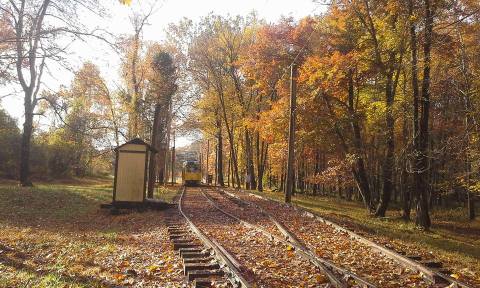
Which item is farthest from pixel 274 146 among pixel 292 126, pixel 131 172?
pixel 131 172

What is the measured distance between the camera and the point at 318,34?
22562 mm

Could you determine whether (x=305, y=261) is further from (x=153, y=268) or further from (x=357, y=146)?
(x=357, y=146)

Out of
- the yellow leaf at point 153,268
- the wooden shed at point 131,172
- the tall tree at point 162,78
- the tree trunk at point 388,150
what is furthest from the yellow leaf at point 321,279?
the tall tree at point 162,78

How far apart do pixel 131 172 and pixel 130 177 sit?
0.20m

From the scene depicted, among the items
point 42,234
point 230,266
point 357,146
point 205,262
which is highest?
point 357,146

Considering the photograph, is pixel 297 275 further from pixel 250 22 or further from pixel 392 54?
pixel 250 22

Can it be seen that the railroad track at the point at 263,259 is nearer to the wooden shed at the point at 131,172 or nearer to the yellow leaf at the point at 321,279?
the yellow leaf at the point at 321,279

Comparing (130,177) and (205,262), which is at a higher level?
(130,177)

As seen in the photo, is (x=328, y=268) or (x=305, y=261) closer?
(x=328, y=268)

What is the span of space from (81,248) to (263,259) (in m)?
4.18

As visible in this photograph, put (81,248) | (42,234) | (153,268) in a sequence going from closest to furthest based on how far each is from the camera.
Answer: (153,268), (81,248), (42,234)

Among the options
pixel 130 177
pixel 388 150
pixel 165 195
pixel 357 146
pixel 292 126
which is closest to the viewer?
pixel 130 177

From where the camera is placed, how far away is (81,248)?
366 inches

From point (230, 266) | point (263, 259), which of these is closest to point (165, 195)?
point (263, 259)
